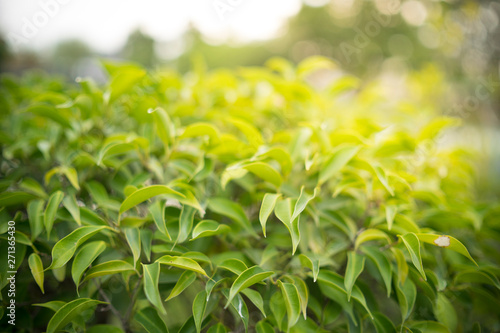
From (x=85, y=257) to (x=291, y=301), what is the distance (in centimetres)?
51

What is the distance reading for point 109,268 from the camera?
76 centimetres

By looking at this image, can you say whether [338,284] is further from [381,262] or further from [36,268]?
[36,268]

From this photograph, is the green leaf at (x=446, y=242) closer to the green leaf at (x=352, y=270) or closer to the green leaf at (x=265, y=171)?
the green leaf at (x=352, y=270)

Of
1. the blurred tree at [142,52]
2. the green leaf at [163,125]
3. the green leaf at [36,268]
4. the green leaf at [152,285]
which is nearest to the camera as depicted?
the green leaf at [152,285]

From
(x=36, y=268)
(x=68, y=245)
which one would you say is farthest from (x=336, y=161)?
(x=36, y=268)

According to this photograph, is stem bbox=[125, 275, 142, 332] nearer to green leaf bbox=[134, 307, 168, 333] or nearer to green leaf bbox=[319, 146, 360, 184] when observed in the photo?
green leaf bbox=[134, 307, 168, 333]

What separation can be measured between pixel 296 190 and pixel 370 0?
18.0ft

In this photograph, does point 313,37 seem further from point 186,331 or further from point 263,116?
point 186,331

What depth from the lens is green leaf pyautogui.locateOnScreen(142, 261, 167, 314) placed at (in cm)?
67

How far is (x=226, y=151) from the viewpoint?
3.17 ft

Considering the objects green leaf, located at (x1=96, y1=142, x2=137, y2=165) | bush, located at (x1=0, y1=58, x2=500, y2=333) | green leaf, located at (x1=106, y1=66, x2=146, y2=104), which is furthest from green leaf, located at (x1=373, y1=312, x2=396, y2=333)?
green leaf, located at (x1=106, y1=66, x2=146, y2=104)

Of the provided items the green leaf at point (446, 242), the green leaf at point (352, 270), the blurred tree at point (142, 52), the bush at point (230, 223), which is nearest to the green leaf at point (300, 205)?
the bush at point (230, 223)

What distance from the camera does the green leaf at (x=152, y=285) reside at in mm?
667

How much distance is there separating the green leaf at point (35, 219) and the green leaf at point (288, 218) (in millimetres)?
641
